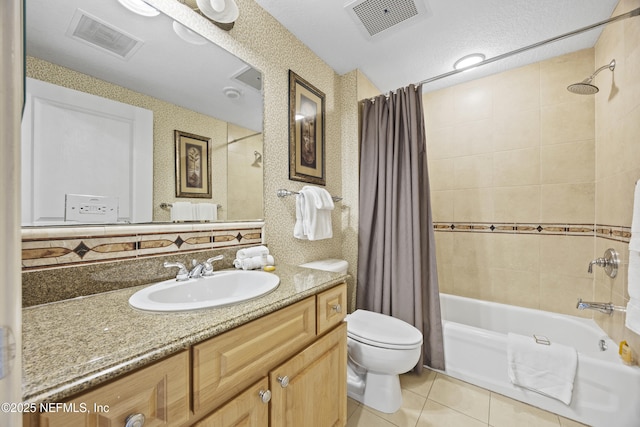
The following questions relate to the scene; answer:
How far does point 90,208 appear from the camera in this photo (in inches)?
33.1

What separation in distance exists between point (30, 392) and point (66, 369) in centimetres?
5

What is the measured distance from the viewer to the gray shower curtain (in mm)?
1698

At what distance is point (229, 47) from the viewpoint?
1.25m

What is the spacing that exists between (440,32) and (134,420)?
2210 millimetres

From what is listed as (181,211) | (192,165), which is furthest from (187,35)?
(181,211)

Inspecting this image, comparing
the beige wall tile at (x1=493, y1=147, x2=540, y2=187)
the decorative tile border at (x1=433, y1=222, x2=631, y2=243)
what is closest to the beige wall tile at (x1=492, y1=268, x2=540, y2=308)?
the decorative tile border at (x1=433, y1=222, x2=631, y2=243)

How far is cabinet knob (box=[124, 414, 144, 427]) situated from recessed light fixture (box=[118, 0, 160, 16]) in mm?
1309

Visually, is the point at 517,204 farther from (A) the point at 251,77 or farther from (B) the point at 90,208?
(B) the point at 90,208

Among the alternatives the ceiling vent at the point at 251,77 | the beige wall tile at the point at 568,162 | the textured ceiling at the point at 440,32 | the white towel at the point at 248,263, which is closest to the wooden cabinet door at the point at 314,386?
the white towel at the point at 248,263

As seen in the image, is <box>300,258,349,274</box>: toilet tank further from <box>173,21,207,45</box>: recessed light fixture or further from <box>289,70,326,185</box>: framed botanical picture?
<box>173,21,207,45</box>: recessed light fixture

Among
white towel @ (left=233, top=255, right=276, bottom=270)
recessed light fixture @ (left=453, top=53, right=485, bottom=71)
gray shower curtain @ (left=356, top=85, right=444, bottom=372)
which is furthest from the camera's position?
recessed light fixture @ (left=453, top=53, right=485, bottom=71)

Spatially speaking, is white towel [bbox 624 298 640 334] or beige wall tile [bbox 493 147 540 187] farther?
beige wall tile [bbox 493 147 540 187]

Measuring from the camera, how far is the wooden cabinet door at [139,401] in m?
0.42

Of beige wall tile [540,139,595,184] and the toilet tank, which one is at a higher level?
beige wall tile [540,139,595,184]
